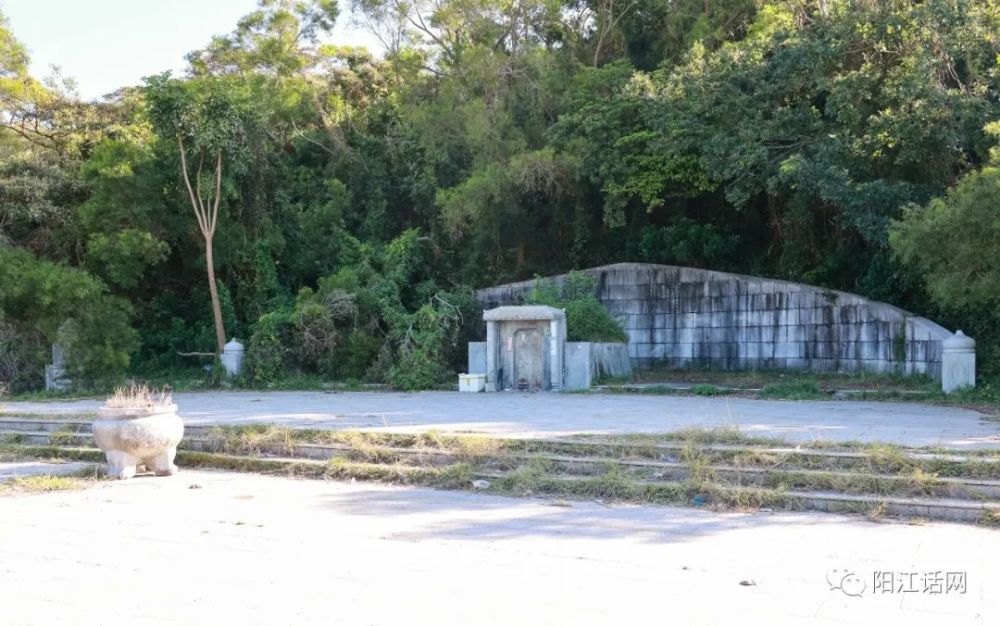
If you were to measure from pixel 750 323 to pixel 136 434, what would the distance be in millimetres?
15735

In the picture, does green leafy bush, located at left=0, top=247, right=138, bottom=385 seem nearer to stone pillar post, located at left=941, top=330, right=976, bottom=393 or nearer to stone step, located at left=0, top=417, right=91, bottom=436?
stone step, located at left=0, top=417, right=91, bottom=436

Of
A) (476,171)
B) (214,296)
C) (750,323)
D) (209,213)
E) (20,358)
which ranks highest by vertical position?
(476,171)

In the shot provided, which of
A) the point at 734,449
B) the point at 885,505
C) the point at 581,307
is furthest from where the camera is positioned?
the point at 581,307

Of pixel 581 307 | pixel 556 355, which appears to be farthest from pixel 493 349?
pixel 581 307

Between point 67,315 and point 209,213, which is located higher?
point 209,213

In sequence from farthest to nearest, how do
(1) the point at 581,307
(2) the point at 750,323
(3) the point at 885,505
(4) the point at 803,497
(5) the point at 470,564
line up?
1. (2) the point at 750,323
2. (1) the point at 581,307
3. (4) the point at 803,497
4. (3) the point at 885,505
5. (5) the point at 470,564

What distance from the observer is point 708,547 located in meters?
6.35

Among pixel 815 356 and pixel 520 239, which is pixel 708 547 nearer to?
pixel 815 356

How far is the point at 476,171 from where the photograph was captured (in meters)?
23.8

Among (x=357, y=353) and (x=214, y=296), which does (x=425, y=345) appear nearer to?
(x=357, y=353)

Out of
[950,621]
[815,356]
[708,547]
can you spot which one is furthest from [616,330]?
[950,621]

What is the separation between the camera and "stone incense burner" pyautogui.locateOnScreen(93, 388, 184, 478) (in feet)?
31.1

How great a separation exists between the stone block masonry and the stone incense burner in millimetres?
A: 14314

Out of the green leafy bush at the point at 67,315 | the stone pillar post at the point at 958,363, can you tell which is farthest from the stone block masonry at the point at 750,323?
the green leafy bush at the point at 67,315
